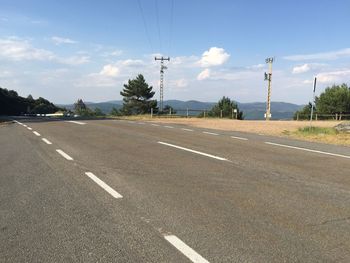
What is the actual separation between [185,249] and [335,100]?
228ft

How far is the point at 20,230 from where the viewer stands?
5.80m

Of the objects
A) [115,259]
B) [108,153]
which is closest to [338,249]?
[115,259]

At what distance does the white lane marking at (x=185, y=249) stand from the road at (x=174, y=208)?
1cm

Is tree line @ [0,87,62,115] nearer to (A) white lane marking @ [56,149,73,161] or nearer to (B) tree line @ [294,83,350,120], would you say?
(B) tree line @ [294,83,350,120]

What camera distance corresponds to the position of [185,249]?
16.7ft

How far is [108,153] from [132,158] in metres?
1.31

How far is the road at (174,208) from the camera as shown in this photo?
16.6ft

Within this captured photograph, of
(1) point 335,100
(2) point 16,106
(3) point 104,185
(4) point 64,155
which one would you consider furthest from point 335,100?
(2) point 16,106

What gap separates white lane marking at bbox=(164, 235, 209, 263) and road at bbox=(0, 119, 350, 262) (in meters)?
0.01

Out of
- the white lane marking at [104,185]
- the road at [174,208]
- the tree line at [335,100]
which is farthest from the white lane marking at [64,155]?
the tree line at [335,100]

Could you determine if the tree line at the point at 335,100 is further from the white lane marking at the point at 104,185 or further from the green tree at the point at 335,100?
the white lane marking at the point at 104,185

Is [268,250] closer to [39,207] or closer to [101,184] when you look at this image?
[39,207]

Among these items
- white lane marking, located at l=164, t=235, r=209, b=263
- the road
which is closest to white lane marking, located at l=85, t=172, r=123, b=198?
the road

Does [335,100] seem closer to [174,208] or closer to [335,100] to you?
[335,100]
